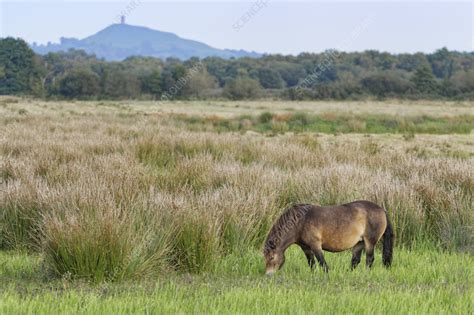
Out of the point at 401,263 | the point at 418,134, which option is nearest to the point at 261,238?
the point at 401,263

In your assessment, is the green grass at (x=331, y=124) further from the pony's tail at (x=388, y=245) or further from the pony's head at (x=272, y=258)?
the pony's head at (x=272, y=258)

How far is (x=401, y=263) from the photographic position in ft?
19.7

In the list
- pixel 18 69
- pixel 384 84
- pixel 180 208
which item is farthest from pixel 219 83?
pixel 180 208

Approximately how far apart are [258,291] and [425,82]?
74655 millimetres

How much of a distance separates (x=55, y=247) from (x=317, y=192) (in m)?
3.93

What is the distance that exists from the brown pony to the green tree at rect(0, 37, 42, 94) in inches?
3071

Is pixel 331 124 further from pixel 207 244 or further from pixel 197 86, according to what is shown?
pixel 197 86

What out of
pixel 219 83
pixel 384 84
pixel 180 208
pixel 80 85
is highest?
pixel 384 84

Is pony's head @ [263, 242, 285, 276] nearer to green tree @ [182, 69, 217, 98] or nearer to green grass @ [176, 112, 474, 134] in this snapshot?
green grass @ [176, 112, 474, 134]

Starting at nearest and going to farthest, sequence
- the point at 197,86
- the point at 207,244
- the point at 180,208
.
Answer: the point at 207,244 < the point at 180,208 < the point at 197,86

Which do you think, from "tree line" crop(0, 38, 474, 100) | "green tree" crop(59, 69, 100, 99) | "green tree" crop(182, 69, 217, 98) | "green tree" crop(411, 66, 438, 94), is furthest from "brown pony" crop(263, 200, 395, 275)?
"green tree" crop(411, 66, 438, 94)

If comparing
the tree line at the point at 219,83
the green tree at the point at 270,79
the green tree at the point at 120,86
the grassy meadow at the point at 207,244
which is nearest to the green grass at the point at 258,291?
the grassy meadow at the point at 207,244

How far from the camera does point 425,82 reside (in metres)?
75.4

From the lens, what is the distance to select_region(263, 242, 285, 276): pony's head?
17.3ft
